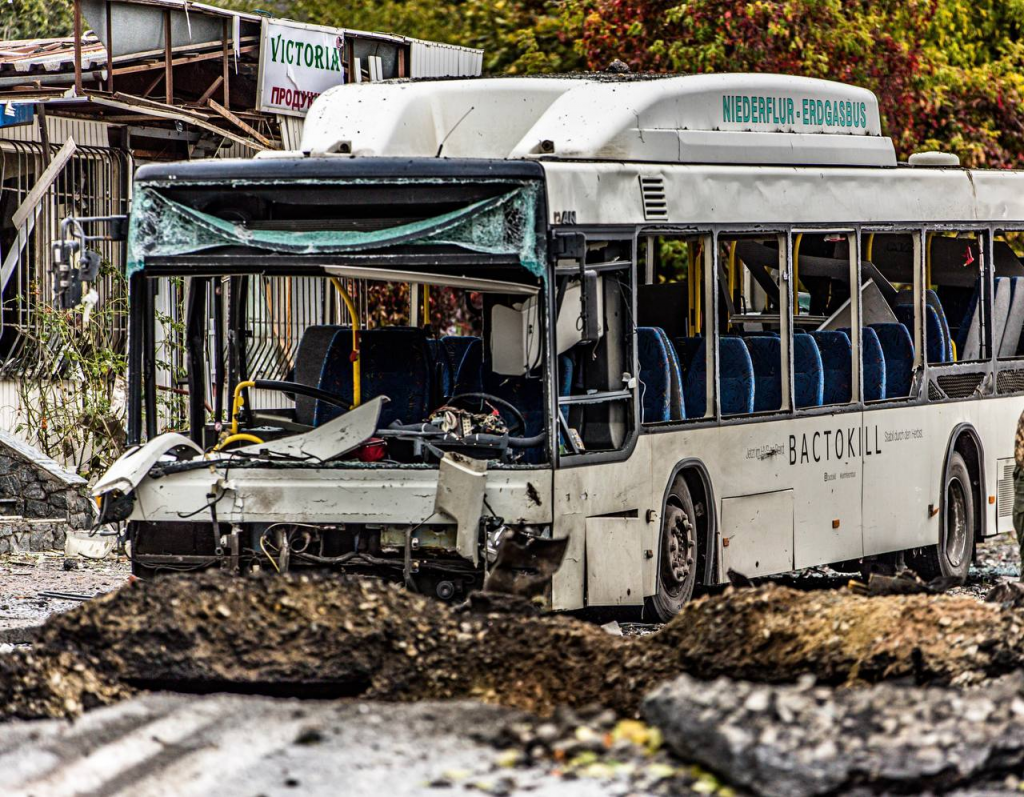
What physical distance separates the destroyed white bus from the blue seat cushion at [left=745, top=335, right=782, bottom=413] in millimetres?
20

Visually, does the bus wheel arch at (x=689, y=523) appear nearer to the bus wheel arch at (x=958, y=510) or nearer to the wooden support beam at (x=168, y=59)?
the bus wheel arch at (x=958, y=510)

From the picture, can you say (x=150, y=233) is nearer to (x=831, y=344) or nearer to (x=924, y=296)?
(x=831, y=344)

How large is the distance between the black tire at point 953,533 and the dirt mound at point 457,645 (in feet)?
18.9

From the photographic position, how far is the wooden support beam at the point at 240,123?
59.3 feet

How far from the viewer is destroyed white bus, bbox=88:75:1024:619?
34.4 feet

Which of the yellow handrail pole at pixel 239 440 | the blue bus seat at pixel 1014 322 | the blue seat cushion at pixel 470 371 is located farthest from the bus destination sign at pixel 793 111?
the yellow handrail pole at pixel 239 440

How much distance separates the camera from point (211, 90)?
18844 millimetres

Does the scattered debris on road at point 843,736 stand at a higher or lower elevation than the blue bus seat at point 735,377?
lower

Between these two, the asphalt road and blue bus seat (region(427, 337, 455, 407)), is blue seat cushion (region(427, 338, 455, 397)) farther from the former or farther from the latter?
the asphalt road

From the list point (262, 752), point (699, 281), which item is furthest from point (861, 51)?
point (262, 752)

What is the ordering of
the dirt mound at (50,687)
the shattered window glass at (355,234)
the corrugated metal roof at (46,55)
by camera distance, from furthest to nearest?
the corrugated metal roof at (46,55) → the shattered window glass at (355,234) → the dirt mound at (50,687)

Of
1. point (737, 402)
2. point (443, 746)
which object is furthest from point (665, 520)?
point (443, 746)

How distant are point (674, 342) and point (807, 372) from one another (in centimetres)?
98

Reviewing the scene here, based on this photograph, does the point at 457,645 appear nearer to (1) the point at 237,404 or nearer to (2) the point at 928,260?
(1) the point at 237,404
